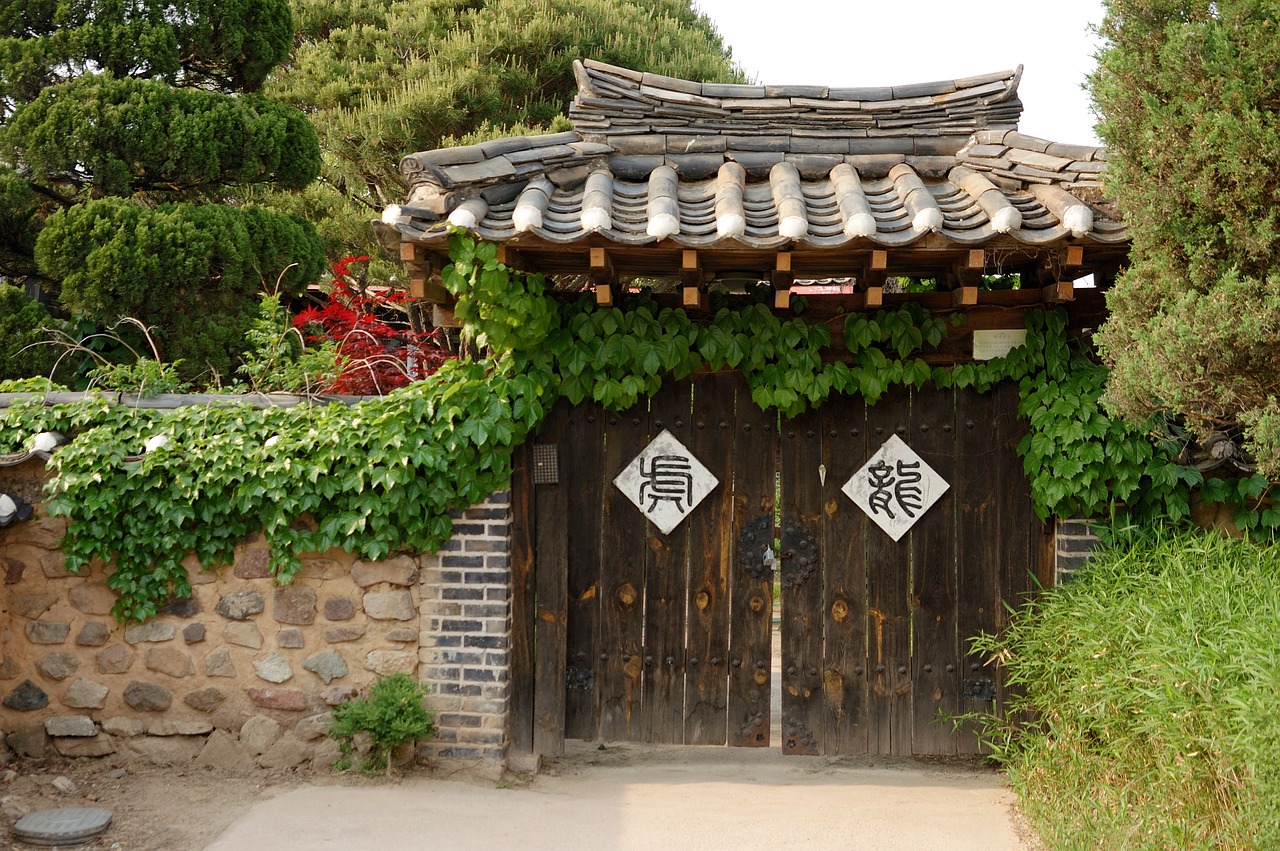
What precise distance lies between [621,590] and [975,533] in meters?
1.85

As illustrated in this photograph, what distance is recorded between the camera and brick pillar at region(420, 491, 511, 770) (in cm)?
511

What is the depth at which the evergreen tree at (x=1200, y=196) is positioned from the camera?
3.60 meters

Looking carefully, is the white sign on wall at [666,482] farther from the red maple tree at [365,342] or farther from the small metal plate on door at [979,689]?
the red maple tree at [365,342]

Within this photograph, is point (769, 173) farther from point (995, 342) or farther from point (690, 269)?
point (995, 342)

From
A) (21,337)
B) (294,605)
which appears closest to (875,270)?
(294,605)

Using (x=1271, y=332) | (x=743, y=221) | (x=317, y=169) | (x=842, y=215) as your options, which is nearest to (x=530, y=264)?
(x=743, y=221)

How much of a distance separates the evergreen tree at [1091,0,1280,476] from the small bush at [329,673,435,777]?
3469 mm

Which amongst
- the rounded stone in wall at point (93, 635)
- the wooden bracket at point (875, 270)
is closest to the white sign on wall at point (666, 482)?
the wooden bracket at point (875, 270)

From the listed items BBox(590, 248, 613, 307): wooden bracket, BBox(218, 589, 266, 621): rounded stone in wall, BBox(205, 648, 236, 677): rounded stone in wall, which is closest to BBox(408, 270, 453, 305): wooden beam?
BBox(590, 248, 613, 307): wooden bracket

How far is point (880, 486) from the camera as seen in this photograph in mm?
5367

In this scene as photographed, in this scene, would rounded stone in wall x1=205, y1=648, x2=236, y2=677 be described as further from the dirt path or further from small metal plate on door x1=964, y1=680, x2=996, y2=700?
small metal plate on door x1=964, y1=680, x2=996, y2=700

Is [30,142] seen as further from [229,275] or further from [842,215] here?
[842,215]

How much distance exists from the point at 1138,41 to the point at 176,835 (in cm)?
494

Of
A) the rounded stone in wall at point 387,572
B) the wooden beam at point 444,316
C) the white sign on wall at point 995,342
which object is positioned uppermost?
the wooden beam at point 444,316
